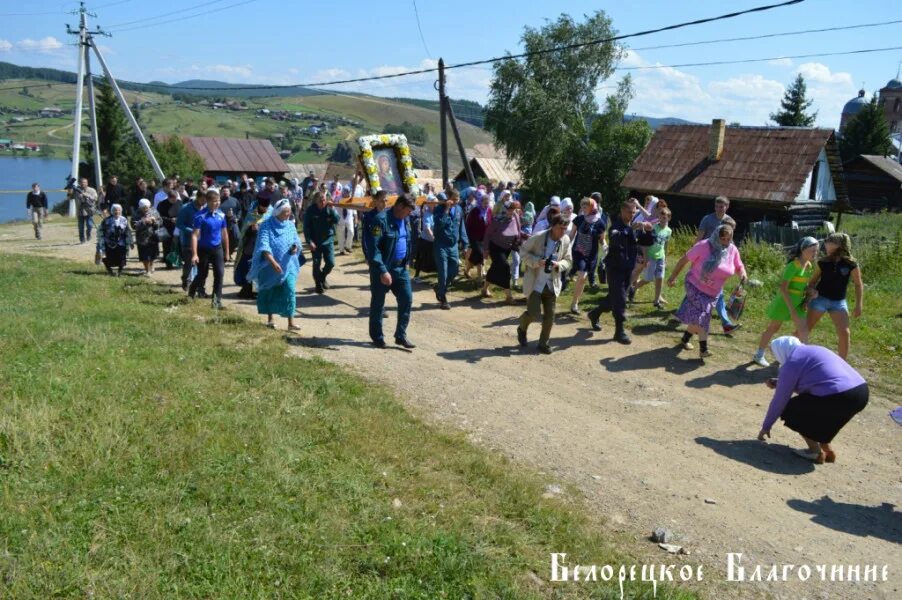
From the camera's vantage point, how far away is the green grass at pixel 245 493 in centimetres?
416

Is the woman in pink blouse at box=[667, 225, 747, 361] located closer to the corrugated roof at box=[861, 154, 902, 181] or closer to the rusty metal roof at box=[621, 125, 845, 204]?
the rusty metal roof at box=[621, 125, 845, 204]

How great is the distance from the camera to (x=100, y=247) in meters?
14.3

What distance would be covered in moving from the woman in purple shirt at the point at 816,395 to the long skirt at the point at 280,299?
5.84 meters

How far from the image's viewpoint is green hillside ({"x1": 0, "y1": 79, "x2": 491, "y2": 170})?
123188mm

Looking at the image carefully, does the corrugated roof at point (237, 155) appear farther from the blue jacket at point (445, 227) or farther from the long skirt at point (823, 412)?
the long skirt at point (823, 412)

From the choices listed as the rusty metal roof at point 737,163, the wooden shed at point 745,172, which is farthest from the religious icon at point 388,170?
the rusty metal roof at point 737,163

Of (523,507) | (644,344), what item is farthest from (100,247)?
(523,507)

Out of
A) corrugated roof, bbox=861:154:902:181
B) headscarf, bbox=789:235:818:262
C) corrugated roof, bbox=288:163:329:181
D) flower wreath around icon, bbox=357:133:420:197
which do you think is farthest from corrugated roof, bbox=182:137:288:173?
corrugated roof, bbox=861:154:902:181

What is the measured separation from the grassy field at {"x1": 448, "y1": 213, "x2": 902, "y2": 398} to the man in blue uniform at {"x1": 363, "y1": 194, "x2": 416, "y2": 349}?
342cm

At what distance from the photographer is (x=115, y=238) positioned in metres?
13.7

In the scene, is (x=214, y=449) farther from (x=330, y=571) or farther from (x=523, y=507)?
(x=523, y=507)

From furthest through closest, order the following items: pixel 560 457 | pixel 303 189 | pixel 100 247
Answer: pixel 303 189 → pixel 100 247 → pixel 560 457

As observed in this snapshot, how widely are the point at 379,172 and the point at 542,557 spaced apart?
14.8 meters

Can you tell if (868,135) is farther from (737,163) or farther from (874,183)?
(737,163)
